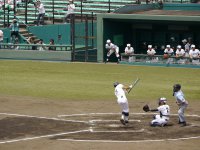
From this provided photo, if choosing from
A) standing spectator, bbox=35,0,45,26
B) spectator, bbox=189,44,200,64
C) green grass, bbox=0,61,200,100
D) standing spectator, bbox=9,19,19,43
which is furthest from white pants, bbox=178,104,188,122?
standing spectator, bbox=35,0,45,26

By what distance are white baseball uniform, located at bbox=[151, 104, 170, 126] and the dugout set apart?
20360mm

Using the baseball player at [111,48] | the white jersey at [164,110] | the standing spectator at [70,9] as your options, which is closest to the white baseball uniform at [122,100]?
the white jersey at [164,110]

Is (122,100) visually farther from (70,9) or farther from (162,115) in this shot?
(70,9)

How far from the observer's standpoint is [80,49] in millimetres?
43938

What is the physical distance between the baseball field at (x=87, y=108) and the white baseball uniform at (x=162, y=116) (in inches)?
12.4

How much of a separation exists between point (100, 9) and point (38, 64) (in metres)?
11.0

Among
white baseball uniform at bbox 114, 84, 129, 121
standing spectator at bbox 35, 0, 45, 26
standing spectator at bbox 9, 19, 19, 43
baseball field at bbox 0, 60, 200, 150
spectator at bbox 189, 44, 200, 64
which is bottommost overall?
baseball field at bbox 0, 60, 200, 150

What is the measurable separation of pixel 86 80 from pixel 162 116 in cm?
1253

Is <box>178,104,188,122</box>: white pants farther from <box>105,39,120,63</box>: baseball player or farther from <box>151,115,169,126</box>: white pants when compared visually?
<box>105,39,120,63</box>: baseball player

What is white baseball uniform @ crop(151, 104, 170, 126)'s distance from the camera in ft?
69.3

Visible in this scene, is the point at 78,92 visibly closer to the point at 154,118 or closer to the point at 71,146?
the point at 154,118

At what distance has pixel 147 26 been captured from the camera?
45.5 m

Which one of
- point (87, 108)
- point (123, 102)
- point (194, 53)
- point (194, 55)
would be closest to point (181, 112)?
point (123, 102)

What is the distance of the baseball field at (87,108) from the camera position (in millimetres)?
19125
